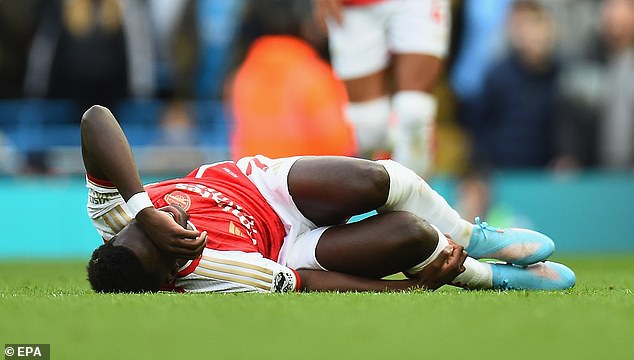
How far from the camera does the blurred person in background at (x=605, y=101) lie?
12297 mm

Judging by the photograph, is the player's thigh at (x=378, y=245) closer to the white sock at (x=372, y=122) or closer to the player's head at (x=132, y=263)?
the player's head at (x=132, y=263)

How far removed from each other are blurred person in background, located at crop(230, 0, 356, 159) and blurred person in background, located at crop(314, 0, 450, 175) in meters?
A: 3.76

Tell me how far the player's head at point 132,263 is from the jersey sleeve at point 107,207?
162 millimetres

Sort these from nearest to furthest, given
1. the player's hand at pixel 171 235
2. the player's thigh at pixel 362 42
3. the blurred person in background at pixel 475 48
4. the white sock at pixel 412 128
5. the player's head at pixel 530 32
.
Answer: the player's hand at pixel 171 235 < the white sock at pixel 412 128 < the player's thigh at pixel 362 42 < the player's head at pixel 530 32 < the blurred person in background at pixel 475 48

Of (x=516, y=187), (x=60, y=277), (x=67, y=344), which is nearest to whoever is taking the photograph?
(x=67, y=344)

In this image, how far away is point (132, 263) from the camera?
5.02 m

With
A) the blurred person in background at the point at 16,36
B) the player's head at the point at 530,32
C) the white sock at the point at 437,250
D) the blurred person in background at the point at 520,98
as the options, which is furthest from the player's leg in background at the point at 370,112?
the blurred person in background at the point at 16,36

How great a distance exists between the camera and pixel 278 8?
12531 millimetres

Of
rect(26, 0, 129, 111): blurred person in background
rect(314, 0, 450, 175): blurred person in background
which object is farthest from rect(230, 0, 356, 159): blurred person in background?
rect(314, 0, 450, 175): blurred person in background

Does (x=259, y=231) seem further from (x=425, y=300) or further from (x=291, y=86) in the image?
(x=291, y=86)

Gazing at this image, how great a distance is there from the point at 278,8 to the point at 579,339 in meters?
9.07

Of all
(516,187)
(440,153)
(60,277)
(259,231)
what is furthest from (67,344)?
(440,153)

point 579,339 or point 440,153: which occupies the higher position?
point 579,339

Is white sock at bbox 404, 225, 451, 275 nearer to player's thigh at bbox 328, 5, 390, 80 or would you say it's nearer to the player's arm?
the player's arm
